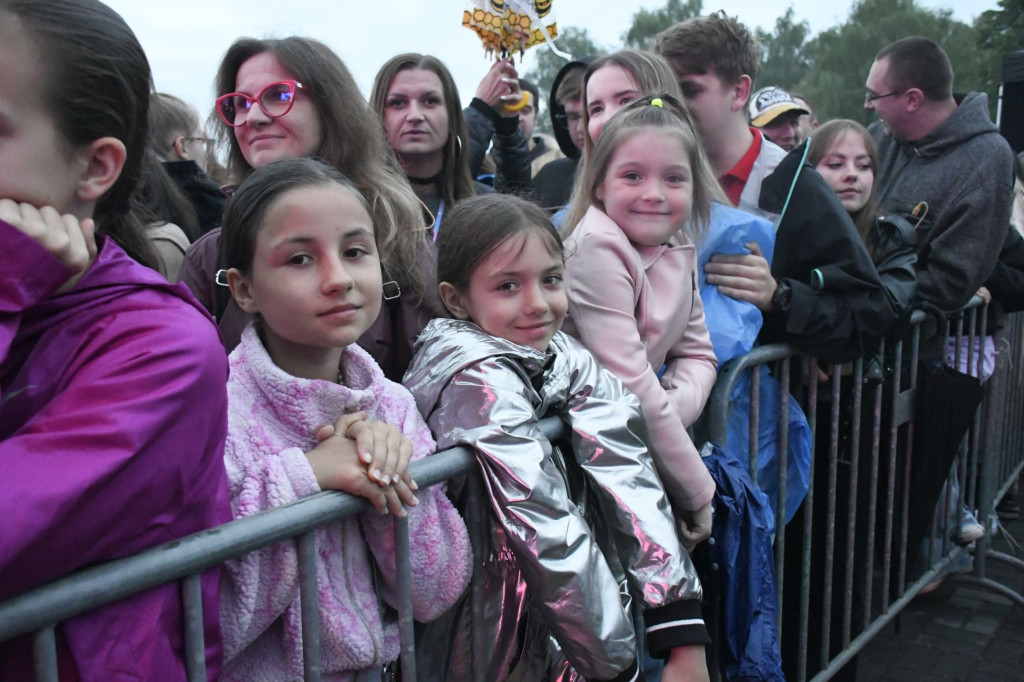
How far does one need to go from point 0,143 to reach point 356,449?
75cm

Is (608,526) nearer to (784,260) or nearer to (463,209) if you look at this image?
(463,209)

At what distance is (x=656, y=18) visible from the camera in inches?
2832

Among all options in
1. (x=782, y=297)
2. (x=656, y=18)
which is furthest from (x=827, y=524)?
(x=656, y=18)

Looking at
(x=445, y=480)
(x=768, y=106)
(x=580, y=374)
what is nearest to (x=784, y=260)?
(x=580, y=374)

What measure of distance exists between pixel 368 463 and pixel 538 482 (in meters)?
0.39

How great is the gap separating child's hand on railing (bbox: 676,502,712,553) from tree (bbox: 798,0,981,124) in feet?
195

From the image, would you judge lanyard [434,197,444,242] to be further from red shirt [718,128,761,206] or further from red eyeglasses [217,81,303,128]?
red shirt [718,128,761,206]

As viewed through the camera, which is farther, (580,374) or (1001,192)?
(1001,192)

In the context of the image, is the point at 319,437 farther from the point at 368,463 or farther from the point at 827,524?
the point at 827,524

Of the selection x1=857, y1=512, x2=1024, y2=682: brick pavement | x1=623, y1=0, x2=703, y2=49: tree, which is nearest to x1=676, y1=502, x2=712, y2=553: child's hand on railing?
x1=857, y1=512, x2=1024, y2=682: brick pavement

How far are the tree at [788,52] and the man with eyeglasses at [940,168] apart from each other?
81548 mm

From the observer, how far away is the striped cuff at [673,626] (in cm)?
206

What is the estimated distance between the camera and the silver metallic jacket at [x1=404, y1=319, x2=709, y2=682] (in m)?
1.84

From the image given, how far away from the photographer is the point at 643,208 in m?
2.62
